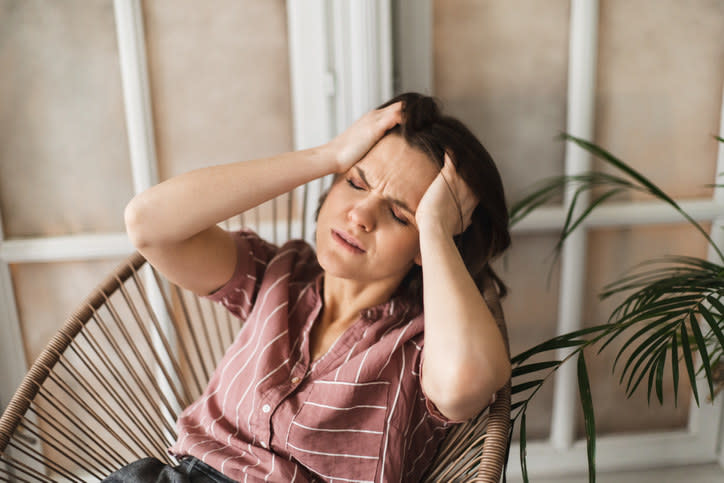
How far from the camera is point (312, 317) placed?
116 centimetres

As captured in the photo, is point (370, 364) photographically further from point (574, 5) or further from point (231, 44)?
point (574, 5)

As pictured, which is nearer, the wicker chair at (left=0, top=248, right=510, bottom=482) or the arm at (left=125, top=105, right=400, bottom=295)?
the wicker chair at (left=0, top=248, right=510, bottom=482)

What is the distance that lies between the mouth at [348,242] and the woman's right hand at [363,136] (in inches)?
5.3

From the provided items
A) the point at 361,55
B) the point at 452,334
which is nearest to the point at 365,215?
the point at 452,334

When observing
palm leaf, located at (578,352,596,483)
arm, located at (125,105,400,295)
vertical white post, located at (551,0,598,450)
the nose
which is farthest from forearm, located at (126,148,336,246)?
Answer: vertical white post, located at (551,0,598,450)

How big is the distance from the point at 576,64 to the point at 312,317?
0.91m

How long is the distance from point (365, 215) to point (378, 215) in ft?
0.10

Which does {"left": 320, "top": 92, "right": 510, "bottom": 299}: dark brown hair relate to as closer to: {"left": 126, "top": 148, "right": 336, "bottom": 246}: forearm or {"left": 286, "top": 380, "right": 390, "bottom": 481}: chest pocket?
{"left": 126, "top": 148, "right": 336, "bottom": 246}: forearm

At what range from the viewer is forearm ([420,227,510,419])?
0.88 meters

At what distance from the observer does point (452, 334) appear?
896 millimetres

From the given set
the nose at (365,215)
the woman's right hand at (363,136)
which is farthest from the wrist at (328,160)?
the nose at (365,215)

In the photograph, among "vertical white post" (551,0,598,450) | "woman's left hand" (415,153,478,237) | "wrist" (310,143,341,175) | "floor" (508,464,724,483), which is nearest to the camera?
"woman's left hand" (415,153,478,237)

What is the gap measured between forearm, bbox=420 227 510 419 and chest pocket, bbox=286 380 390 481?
142 mm

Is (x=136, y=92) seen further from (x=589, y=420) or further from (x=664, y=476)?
(x=664, y=476)
